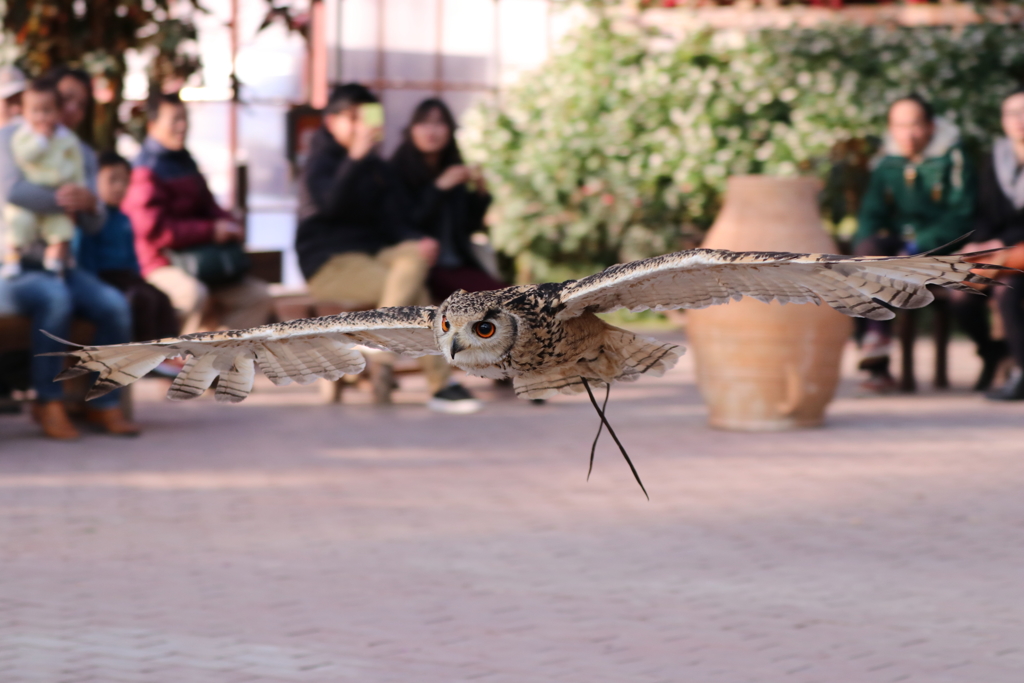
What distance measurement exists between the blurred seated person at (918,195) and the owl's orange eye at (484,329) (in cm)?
538

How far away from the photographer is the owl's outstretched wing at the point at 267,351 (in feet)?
12.4

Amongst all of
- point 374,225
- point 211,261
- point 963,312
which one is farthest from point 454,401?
point 963,312

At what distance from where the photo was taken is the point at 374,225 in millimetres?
8492

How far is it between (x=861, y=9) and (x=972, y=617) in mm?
9915

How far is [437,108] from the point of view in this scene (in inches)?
332

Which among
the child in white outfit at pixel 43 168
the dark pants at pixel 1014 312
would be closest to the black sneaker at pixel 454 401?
the child in white outfit at pixel 43 168

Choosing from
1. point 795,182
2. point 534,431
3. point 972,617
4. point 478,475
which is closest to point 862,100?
point 795,182

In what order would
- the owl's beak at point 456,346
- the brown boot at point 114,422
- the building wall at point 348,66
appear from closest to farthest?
the owl's beak at point 456,346 < the brown boot at point 114,422 < the building wall at point 348,66

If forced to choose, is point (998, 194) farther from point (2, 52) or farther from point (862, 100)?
point (2, 52)

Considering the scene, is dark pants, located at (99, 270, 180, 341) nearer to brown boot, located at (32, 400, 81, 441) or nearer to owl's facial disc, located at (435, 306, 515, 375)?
brown boot, located at (32, 400, 81, 441)

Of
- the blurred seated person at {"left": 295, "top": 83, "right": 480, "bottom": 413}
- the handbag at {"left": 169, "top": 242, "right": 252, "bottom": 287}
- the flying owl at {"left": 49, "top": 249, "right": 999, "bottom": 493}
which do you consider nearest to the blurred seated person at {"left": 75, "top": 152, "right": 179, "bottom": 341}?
the handbag at {"left": 169, "top": 242, "right": 252, "bottom": 287}

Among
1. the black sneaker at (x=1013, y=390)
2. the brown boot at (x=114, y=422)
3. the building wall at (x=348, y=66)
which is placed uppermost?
the building wall at (x=348, y=66)

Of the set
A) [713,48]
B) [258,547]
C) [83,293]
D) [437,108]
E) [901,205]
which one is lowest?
[258,547]

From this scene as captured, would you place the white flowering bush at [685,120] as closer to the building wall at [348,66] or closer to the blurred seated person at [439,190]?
the building wall at [348,66]
